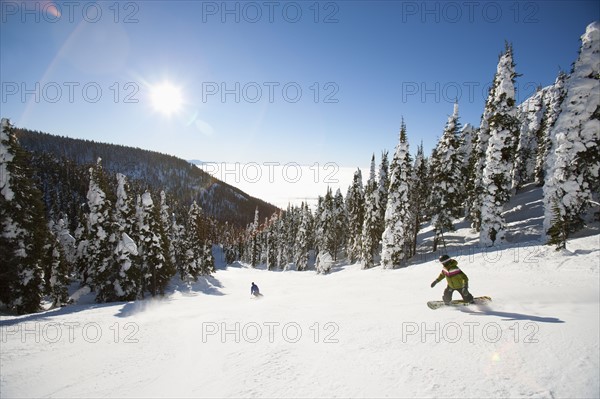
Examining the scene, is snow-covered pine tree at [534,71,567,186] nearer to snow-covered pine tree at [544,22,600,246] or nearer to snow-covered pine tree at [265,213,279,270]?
snow-covered pine tree at [544,22,600,246]

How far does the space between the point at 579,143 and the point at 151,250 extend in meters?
39.5

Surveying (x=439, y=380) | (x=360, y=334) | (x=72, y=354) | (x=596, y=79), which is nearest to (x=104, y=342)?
(x=72, y=354)

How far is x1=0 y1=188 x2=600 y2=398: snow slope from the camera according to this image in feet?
18.0

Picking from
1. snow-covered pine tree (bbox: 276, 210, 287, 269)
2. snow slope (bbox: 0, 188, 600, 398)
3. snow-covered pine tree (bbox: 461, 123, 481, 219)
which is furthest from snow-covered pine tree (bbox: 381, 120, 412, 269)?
snow-covered pine tree (bbox: 276, 210, 287, 269)

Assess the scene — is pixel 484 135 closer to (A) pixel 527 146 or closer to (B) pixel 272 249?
(A) pixel 527 146

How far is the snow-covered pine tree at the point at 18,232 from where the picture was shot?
1919 cm

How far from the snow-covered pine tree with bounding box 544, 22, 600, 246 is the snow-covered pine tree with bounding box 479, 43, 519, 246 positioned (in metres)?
3.91

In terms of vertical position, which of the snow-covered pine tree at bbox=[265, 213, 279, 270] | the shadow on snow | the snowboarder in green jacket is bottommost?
the snow-covered pine tree at bbox=[265, 213, 279, 270]

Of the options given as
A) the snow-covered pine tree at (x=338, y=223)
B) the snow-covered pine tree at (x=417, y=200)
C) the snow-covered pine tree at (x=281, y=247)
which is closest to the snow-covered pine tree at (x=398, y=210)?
the snow-covered pine tree at (x=417, y=200)

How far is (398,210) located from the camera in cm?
3152

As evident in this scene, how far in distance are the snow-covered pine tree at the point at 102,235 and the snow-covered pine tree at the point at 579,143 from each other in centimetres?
3641

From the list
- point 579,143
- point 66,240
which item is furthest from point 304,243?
point 579,143

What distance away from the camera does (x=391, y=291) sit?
15.2 m

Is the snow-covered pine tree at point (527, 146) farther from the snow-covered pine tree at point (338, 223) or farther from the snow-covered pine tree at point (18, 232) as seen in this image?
the snow-covered pine tree at point (18, 232)
